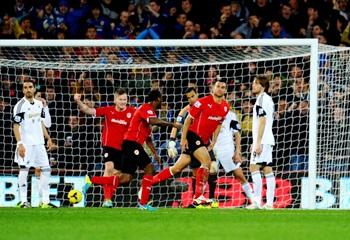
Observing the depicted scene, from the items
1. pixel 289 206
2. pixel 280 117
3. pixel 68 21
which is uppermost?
pixel 68 21

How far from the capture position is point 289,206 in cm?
1773

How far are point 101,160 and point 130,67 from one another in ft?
5.50

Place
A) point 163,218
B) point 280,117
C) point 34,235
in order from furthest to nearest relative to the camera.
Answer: point 280,117 < point 163,218 < point 34,235

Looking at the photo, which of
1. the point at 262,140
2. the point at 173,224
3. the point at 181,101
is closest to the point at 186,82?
the point at 181,101

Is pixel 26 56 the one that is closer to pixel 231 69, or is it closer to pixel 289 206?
pixel 231 69

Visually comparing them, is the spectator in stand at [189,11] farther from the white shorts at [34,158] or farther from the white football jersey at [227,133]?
the white shorts at [34,158]

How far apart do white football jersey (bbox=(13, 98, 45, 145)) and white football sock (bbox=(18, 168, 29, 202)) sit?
42 cm

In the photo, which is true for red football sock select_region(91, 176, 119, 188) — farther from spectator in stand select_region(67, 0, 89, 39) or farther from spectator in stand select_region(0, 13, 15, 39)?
spectator in stand select_region(0, 13, 15, 39)

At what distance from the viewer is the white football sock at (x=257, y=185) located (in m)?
16.6

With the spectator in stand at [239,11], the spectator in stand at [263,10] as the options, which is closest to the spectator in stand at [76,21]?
the spectator in stand at [239,11]

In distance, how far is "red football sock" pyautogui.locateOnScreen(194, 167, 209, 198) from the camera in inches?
648

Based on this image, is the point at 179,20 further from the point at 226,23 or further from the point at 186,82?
the point at 186,82

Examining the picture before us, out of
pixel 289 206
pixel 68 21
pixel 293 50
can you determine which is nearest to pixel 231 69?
pixel 293 50

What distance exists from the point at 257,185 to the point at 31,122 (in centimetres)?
346
